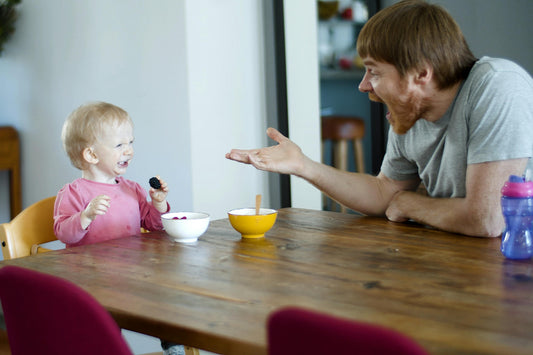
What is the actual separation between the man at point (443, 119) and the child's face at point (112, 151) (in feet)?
1.53

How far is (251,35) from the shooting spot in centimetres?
306

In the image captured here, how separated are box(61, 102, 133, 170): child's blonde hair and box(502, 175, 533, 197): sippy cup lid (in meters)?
1.18

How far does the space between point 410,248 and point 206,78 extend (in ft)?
5.78

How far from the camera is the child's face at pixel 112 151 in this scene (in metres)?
1.88

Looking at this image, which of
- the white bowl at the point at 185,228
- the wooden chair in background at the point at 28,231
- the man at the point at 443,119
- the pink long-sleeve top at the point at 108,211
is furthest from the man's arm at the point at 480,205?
the wooden chair in background at the point at 28,231

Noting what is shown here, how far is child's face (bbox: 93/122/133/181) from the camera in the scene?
188 cm

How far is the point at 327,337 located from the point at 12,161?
12.2 feet

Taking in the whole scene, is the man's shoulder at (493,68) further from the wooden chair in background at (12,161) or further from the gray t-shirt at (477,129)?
the wooden chair in background at (12,161)

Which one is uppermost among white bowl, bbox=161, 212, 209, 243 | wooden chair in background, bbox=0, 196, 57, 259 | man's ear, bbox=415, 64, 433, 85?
man's ear, bbox=415, 64, 433, 85

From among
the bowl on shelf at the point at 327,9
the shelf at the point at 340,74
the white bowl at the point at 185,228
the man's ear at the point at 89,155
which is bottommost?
the white bowl at the point at 185,228

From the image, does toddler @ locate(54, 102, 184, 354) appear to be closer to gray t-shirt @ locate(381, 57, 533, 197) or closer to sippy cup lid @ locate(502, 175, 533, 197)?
gray t-shirt @ locate(381, 57, 533, 197)

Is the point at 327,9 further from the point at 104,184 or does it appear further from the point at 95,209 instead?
the point at 95,209

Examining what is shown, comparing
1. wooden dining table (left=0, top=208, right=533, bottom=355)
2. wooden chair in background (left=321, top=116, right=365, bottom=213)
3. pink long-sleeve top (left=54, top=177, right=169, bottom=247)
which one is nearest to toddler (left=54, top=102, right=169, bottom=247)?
pink long-sleeve top (left=54, top=177, right=169, bottom=247)

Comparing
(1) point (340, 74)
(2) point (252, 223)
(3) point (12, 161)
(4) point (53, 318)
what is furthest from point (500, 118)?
(3) point (12, 161)
